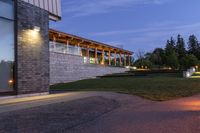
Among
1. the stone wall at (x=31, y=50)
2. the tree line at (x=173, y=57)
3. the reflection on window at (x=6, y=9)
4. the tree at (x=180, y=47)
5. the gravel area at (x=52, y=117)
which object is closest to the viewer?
the gravel area at (x=52, y=117)

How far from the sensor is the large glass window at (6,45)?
55.5 ft

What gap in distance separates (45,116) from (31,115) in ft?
1.34

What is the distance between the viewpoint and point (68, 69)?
35.3 metres

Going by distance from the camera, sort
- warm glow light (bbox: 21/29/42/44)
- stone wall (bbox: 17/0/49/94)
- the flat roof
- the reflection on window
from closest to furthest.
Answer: the reflection on window
stone wall (bbox: 17/0/49/94)
warm glow light (bbox: 21/29/42/44)
the flat roof

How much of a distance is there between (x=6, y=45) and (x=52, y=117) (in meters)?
7.33

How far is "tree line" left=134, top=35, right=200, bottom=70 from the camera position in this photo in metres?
76.3

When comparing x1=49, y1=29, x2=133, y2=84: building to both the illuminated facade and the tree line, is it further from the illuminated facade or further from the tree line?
the tree line

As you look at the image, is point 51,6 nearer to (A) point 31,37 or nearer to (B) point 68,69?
(A) point 31,37

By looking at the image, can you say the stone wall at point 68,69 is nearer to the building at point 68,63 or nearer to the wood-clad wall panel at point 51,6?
the building at point 68,63

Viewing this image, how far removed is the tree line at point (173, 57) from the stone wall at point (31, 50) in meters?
52.3

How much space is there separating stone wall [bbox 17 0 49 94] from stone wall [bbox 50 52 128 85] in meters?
11.7

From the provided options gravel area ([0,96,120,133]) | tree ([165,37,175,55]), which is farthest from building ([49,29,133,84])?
tree ([165,37,175,55])

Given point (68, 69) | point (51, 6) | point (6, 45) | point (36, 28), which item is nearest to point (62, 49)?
point (68, 69)

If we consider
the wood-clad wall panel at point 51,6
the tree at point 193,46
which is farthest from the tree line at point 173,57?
the wood-clad wall panel at point 51,6
